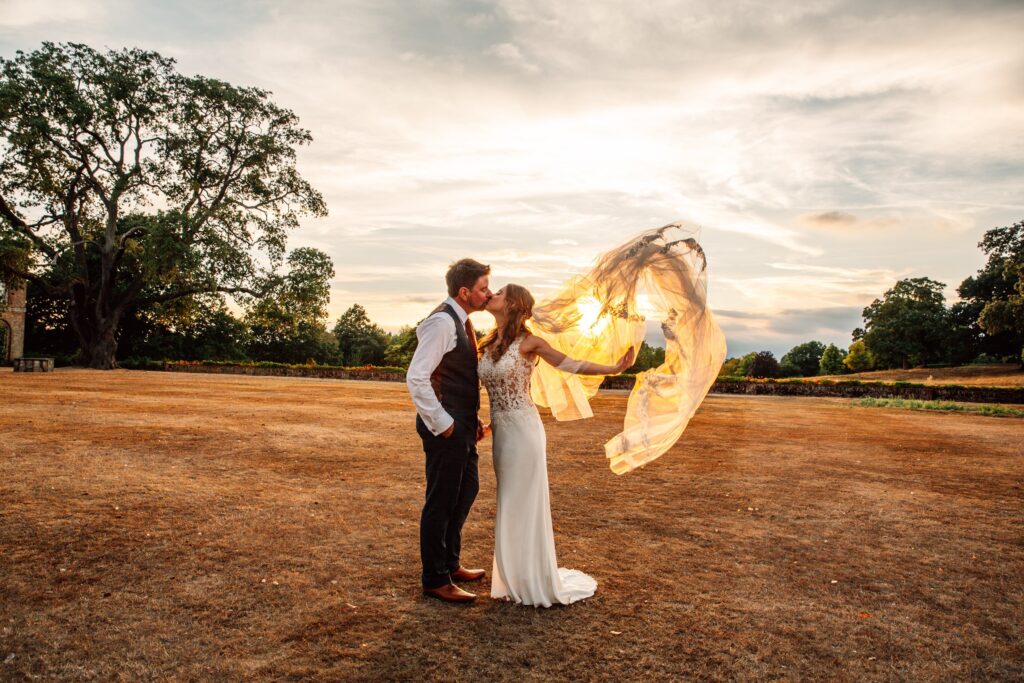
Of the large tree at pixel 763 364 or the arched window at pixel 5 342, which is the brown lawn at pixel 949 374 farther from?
the arched window at pixel 5 342

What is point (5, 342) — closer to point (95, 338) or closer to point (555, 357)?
point (95, 338)

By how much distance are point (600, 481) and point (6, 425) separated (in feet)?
36.8

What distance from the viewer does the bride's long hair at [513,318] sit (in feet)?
16.0

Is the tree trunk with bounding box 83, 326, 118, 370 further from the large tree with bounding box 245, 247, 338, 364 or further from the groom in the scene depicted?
the groom

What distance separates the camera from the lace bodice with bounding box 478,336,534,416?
4.95 m

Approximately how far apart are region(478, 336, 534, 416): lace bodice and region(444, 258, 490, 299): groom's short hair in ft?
1.80

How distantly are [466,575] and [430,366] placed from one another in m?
1.83

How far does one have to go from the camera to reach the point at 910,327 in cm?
6222

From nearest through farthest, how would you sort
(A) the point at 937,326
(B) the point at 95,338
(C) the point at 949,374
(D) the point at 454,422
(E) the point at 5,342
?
(D) the point at 454,422 → (B) the point at 95,338 → (E) the point at 5,342 → (C) the point at 949,374 → (A) the point at 937,326

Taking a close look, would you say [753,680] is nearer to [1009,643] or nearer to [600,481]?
[1009,643]

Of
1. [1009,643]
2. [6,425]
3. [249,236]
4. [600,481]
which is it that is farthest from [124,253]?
[1009,643]

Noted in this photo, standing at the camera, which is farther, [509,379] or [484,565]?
[484,565]

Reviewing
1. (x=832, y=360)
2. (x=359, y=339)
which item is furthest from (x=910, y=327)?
(x=359, y=339)

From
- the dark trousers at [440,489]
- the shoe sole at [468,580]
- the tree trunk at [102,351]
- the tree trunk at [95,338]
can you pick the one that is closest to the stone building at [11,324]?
the tree trunk at [95,338]
